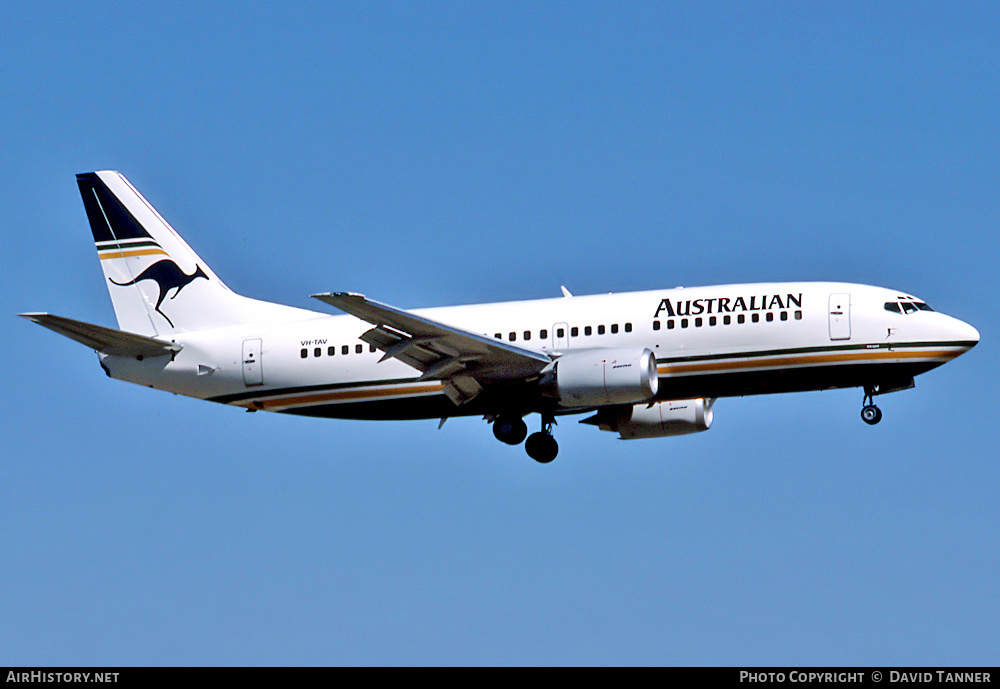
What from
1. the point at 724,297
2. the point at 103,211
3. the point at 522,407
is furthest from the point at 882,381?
the point at 103,211

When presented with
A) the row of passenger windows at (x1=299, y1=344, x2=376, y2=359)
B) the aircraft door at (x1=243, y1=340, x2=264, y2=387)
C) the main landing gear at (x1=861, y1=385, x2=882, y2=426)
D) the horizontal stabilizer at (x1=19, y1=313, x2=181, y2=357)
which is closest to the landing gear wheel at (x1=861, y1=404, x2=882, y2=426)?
the main landing gear at (x1=861, y1=385, x2=882, y2=426)

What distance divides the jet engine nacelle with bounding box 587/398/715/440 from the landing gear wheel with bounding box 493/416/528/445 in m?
3.36

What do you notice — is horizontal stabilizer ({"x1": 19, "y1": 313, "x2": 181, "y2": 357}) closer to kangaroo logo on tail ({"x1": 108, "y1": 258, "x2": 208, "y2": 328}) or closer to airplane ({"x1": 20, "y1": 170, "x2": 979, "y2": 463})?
airplane ({"x1": 20, "y1": 170, "x2": 979, "y2": 463})

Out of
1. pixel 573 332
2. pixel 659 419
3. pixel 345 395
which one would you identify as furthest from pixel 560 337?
pixel 345 395

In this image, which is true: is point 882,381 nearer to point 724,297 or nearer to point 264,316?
point 724,297

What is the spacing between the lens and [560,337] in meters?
41.7

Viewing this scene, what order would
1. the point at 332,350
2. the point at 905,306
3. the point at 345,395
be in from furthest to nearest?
the point at 332,350, the point at 345,395, the point at 905,306

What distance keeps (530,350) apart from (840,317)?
8450 mm

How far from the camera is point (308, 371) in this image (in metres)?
43.6

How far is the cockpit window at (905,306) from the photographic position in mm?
40031

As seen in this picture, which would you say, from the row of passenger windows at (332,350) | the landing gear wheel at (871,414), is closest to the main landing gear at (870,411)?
the landing gear wheel at (871,414)

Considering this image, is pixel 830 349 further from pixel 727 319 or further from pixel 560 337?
pixel 560 337
